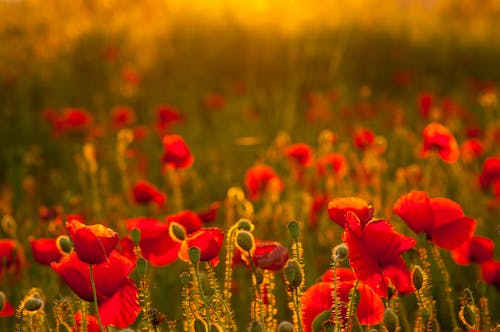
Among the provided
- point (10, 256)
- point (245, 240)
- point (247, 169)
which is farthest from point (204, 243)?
point (247, 169)

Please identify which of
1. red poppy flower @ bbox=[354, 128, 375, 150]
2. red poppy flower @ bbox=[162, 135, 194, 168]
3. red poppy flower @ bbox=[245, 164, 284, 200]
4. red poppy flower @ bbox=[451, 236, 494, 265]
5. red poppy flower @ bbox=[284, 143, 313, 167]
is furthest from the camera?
red poppy flower @ bbox=[354, 128, 375, 150]

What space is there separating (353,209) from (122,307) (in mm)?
385

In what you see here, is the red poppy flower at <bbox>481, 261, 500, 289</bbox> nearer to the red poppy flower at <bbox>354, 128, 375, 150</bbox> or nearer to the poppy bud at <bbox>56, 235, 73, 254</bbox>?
the poppy bud at <bbox>56, 235, 73, 254</bbox>

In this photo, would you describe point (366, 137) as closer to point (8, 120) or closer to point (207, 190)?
point (207, 190)

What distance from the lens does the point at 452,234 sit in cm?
128

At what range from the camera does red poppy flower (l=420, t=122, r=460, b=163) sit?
6.06 ft

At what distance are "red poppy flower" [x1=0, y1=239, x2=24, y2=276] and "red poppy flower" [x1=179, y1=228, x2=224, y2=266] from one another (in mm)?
497

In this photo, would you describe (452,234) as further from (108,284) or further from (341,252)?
(108,284)

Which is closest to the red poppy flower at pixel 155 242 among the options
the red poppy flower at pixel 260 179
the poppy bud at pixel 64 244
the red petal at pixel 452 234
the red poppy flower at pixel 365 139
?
the poppy bud at pixel 64 244

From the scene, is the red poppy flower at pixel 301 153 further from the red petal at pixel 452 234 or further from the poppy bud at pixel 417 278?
the poppy bud at pixel 417 278

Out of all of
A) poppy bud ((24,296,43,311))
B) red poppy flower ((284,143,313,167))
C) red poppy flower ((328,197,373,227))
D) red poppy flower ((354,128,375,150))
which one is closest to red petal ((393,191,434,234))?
red poppy flower ((328,197,373,227))

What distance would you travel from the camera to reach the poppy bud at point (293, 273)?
967mm

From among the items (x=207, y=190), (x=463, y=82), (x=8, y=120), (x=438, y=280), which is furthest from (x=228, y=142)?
(x=463, y=82)

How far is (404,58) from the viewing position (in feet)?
26.8
